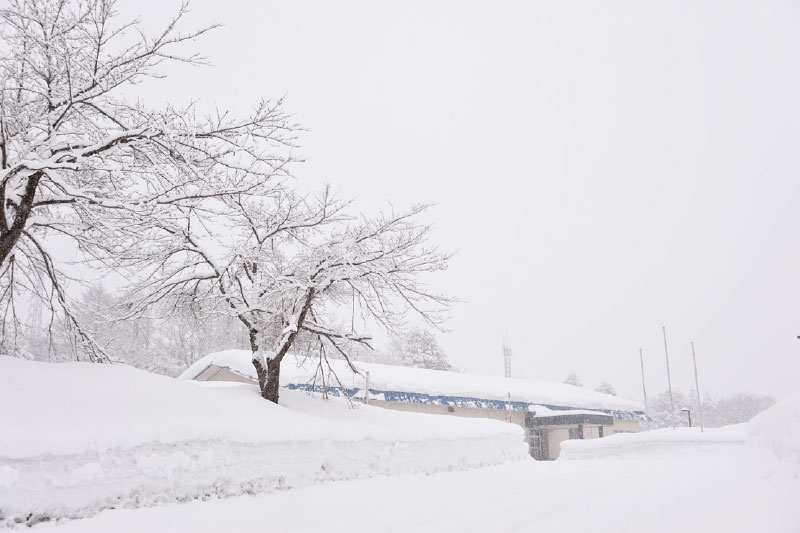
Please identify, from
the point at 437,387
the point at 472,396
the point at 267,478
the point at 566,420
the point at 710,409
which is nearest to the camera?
the point at 267,478

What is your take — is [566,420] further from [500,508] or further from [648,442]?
[500,508]

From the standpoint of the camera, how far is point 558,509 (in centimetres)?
724

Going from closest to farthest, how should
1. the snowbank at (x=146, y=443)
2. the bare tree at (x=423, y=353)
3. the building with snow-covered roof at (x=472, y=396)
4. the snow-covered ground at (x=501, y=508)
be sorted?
the snowbank at (x=146, y=443)
the snow-covered ground at (x=501, y=508)
the building with snow-covered roof at (x=472, y=396)
the bare tree at (x=423, y=353)

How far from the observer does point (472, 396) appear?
29.6m

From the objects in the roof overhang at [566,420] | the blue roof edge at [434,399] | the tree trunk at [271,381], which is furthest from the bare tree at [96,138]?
the roof overhang at [566,420]

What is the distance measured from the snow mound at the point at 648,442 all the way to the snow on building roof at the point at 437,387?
3.69 metres

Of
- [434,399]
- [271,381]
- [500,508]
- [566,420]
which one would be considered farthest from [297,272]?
[566,420]

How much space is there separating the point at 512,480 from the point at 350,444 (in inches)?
147

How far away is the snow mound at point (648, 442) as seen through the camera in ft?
73.2

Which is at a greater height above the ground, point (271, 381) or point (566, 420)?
point (271, 381)

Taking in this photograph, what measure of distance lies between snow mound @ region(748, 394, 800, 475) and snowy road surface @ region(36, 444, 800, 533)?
26 cm

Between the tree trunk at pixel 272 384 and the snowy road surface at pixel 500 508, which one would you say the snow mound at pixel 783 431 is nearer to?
the snowy road surface at pixel 500 508

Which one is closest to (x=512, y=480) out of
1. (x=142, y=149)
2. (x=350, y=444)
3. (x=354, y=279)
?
(x=350, y=444)

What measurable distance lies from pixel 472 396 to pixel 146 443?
25.0m
